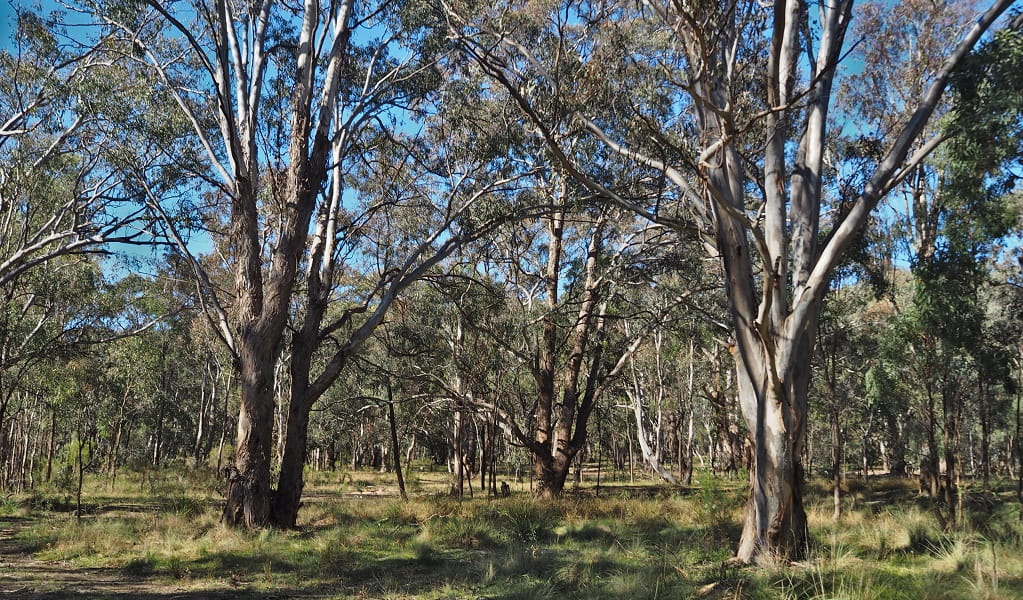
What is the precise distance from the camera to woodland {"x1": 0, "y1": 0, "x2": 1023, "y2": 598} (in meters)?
6.18

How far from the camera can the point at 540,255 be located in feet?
59.8

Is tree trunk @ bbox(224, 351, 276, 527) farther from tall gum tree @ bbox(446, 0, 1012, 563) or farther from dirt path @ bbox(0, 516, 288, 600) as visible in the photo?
tall gum tree @ bbox(446, 0, 1012, 563)

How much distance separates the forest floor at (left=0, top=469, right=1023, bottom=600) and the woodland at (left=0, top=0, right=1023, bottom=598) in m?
0.06

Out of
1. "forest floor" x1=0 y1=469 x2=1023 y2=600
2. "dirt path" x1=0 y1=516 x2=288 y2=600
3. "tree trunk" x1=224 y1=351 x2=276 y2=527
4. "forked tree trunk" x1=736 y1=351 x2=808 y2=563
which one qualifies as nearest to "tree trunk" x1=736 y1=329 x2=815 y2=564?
"forked tree trunk" x1=736 y1=351 x2=808 y2=563

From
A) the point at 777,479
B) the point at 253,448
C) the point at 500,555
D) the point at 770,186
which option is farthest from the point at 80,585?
the point at 770,186

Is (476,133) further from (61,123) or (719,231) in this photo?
(61,123)

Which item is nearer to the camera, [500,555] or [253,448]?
[500,555]

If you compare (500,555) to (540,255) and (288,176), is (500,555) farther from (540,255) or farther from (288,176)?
(540,255)

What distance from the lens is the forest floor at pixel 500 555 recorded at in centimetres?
523

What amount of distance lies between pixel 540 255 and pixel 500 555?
11756 mm

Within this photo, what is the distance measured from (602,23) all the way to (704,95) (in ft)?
19.1

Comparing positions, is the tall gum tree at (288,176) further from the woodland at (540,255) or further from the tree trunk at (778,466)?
the tree trunk at (778,466)

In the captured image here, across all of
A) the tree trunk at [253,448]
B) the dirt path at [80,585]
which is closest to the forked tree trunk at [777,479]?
the dirt path at [80,585]

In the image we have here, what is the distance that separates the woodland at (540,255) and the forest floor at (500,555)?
6cm
